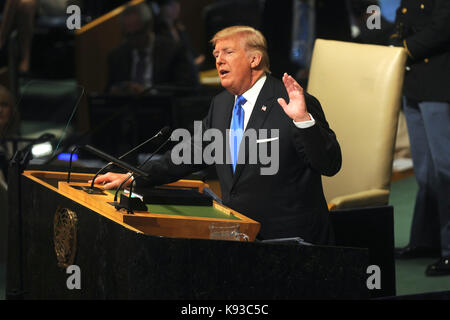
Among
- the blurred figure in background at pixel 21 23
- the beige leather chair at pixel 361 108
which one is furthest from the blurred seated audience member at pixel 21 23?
the beige leather chair at pixel 361 108

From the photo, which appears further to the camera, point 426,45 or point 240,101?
point 426,45

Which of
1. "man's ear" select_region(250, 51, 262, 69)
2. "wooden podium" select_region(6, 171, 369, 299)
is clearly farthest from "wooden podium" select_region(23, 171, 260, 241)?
"man's ear" select_region(250, 51, 262, 69)

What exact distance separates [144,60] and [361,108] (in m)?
3.22

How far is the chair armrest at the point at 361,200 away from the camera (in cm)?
408

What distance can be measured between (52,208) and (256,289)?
0.85 metres

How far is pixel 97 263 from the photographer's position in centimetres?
303

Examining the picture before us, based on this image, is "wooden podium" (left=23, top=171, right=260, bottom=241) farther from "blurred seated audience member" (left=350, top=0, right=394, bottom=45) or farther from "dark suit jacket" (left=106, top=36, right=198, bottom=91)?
"dark suit jacket" (left=106, top=36, right=198, bottom=91)

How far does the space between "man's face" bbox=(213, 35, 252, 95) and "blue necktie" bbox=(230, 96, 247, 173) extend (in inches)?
4.1

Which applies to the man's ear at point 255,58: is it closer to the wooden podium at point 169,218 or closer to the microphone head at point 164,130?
the microphone head at point 164,130

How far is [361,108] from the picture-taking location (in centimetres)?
445

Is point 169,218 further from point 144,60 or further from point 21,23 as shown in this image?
point 21,23

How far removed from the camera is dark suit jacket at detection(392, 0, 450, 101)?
4.58 m

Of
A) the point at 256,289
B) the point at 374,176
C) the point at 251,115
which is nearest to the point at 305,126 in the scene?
the point at 251,115

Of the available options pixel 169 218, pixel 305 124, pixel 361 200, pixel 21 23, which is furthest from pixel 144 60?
pixel 169 218
